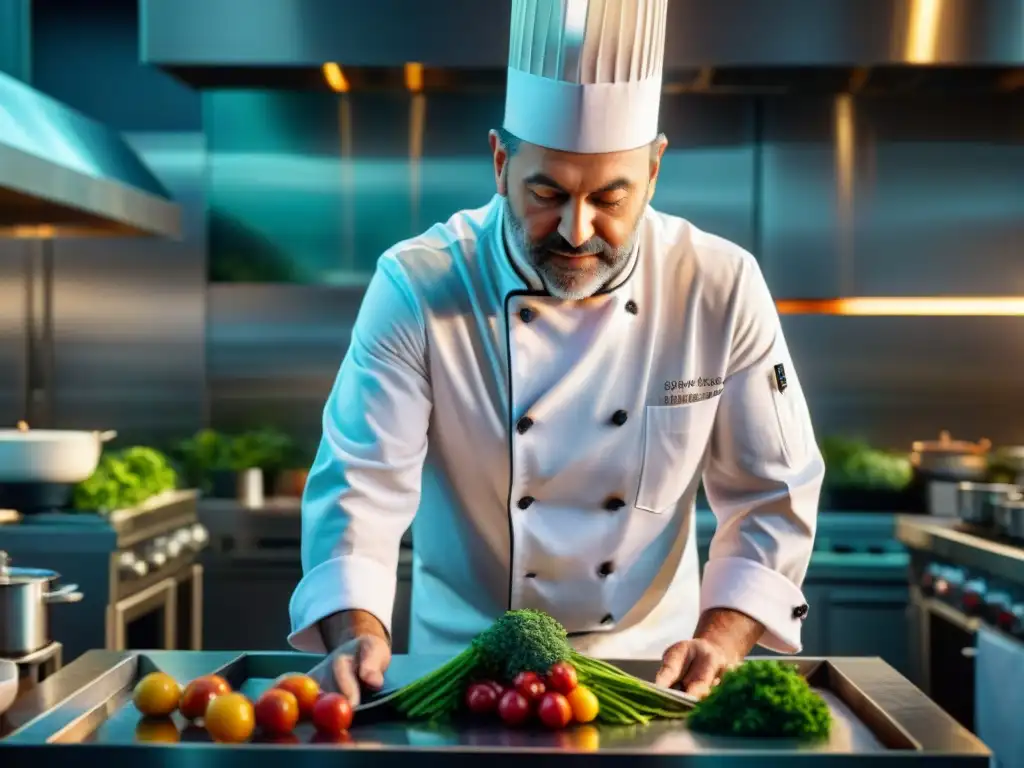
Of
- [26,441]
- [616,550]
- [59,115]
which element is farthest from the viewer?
[59,115]

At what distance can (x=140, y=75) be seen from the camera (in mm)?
4969

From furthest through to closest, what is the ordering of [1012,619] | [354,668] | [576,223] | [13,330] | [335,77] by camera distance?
[13,330]
[335,77]
[1012,619]
[576,223]
[354,668]

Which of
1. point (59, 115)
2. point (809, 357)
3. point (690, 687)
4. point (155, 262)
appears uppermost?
point (59, 115)

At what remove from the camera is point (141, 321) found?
194 inches

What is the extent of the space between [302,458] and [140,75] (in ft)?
5.00

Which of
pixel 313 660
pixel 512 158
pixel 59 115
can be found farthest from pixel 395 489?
pixel 59 115

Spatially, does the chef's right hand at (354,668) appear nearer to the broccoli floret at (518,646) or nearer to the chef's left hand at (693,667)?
the broccoli floret at (518,646)

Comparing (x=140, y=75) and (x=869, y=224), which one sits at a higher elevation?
(x=140, y=75)

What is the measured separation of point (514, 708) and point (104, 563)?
96.6 inches

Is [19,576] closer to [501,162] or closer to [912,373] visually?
[501,162]

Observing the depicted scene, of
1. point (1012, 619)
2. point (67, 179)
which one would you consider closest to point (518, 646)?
point (1012, 619)

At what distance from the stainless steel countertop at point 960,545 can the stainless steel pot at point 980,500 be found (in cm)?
4

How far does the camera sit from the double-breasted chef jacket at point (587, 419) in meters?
2.12

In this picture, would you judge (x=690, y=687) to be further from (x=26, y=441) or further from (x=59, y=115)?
(x=59, y=115)
